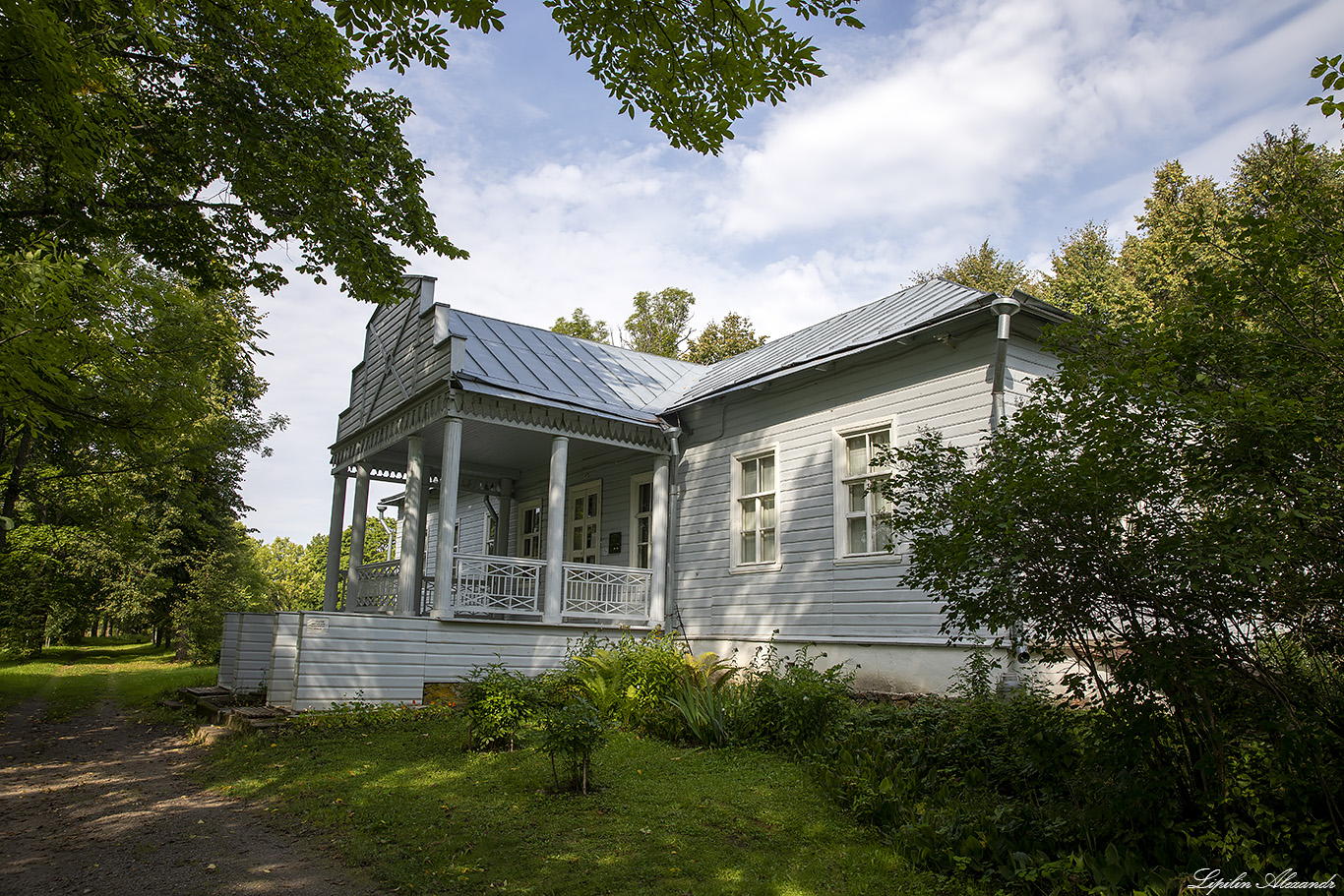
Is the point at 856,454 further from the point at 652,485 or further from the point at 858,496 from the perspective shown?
the point at 652,485

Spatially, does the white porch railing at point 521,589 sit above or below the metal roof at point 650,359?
below

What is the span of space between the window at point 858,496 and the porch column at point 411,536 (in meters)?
6.47

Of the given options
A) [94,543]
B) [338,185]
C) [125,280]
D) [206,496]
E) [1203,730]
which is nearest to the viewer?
[1203,730]

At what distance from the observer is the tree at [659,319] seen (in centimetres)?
3766

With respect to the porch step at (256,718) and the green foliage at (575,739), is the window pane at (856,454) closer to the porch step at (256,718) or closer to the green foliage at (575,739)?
the green foliage at (575,739)

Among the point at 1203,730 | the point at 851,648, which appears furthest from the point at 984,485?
the point at 851,648

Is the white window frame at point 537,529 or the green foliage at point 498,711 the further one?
the white window frame at point 537,529

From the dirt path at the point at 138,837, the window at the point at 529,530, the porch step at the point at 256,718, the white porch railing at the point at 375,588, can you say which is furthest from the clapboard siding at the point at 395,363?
A: the dirt path at the point at 138,837

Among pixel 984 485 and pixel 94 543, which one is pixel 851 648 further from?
pixel 94 543

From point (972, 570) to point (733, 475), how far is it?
847 centimetres

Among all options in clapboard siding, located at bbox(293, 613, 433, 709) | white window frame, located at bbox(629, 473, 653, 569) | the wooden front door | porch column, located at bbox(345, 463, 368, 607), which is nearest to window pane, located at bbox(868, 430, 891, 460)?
white window frame, located at bbox(629, 473, 653, 569)

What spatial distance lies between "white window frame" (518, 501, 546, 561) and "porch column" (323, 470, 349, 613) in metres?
3.98

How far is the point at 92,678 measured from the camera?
2088 cm

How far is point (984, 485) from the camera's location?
5.05 meters
